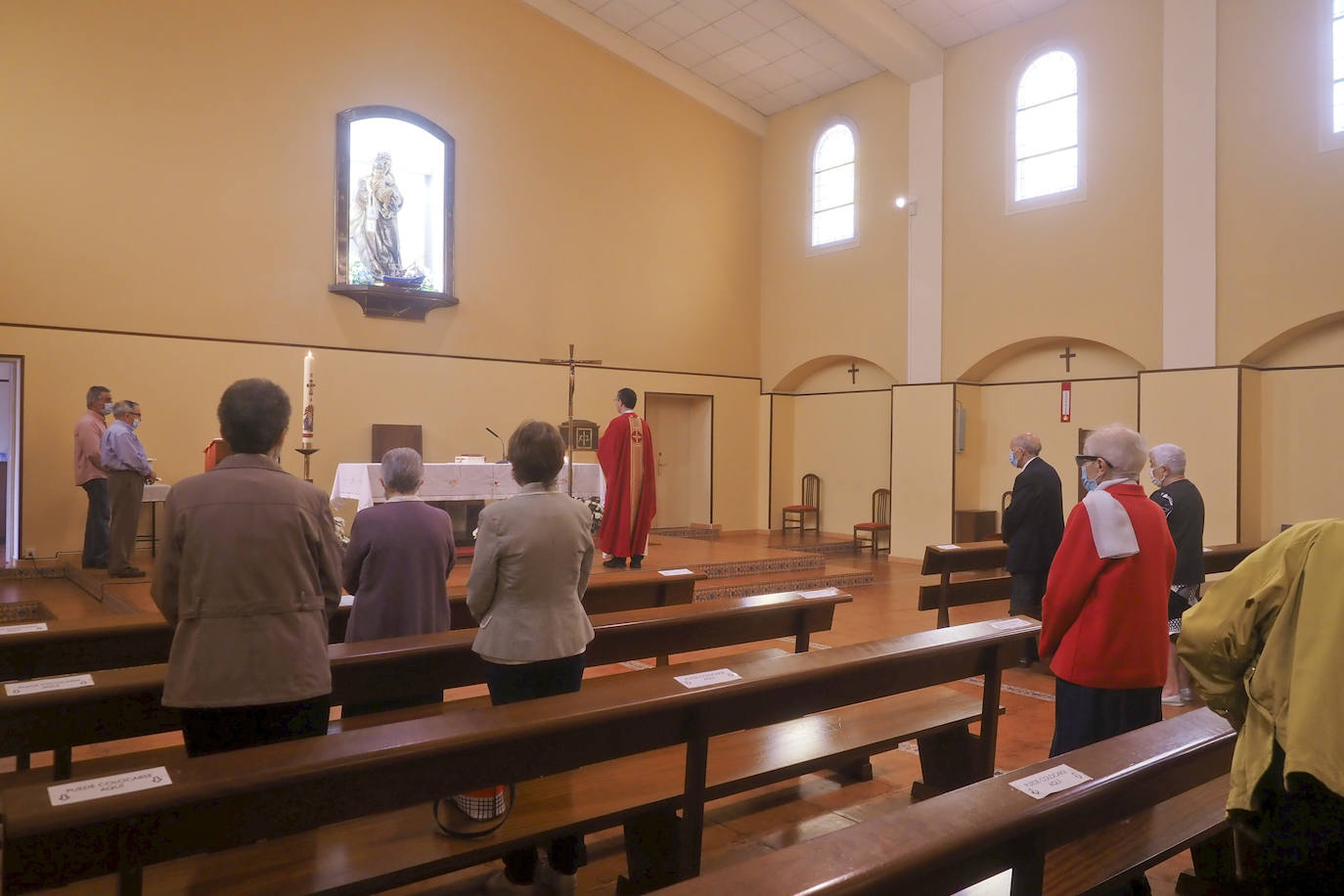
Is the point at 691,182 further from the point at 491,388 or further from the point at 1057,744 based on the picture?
the point at 1057,744

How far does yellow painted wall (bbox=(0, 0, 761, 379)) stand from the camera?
320 inches

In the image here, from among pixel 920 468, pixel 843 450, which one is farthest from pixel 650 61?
pixel 920 468

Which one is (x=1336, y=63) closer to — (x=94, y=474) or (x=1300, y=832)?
(x=1300, y=832)

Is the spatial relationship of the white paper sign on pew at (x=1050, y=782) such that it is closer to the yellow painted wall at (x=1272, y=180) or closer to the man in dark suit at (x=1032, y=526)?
the man in dark suit at (x=1032, y=526)

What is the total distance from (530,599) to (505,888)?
30.7 inches

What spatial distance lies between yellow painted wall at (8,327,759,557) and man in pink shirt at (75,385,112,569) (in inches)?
37.9

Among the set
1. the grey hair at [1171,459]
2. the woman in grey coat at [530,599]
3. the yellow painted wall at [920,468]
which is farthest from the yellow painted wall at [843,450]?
the woman in grey coat at [530,599]

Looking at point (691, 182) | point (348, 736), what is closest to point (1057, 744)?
point (348, 736)

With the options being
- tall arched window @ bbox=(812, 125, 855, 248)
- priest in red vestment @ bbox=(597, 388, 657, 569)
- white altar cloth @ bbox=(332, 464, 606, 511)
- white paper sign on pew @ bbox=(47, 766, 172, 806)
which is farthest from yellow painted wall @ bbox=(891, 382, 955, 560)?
white paper sign on pew @ bbox=(47, 766, 172, 806)

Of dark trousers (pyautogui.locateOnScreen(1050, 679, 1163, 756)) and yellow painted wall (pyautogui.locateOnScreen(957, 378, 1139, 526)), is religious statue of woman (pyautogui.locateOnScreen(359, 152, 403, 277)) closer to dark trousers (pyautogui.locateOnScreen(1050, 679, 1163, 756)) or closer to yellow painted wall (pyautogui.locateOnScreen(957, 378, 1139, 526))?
yellow painted wall (pyautogui.locateOnScreen(957, 378, 1139, 526))

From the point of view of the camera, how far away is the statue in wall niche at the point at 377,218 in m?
9.70

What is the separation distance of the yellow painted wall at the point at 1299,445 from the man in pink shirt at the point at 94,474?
32.1ft

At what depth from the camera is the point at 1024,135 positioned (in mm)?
10125

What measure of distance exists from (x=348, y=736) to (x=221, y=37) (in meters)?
9.06
